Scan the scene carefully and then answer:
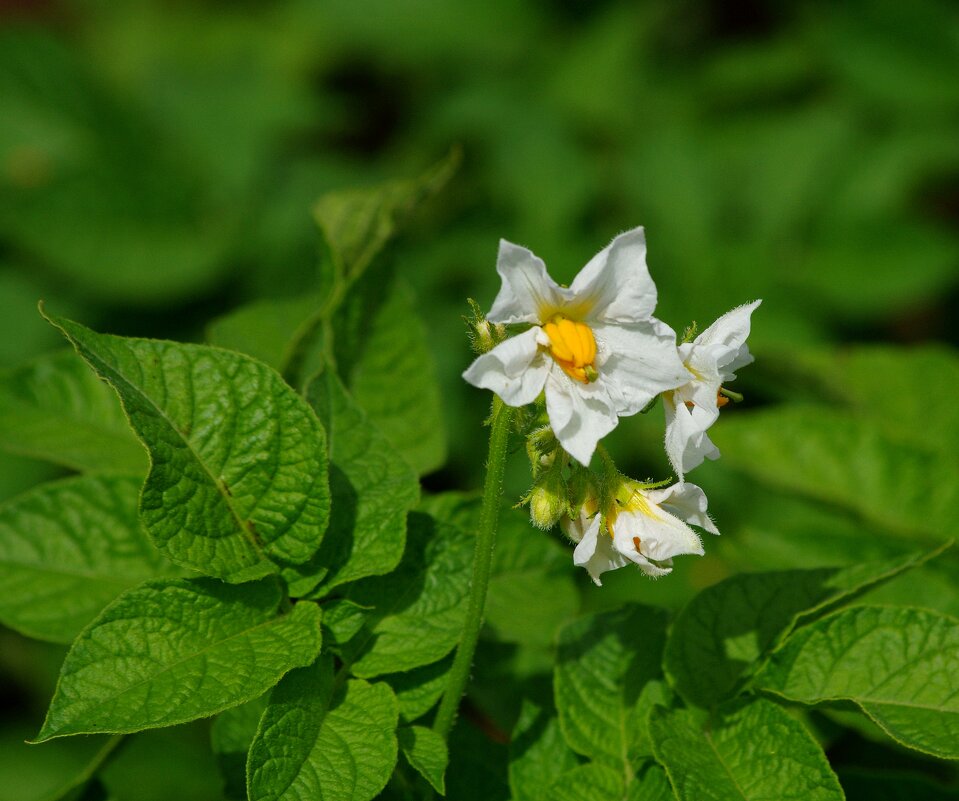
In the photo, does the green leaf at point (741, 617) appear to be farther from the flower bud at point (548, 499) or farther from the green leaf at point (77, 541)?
the green leaf at point (77, 541)

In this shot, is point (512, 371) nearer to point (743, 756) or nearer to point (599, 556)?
point (599, 556)

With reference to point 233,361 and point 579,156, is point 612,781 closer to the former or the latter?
point 233,361

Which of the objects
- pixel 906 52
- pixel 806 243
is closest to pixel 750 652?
pixel 806 243

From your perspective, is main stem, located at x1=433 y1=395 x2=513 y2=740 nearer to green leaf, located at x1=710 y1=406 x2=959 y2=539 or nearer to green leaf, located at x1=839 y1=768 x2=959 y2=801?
green leaf, located at x1=839 y1=768 x2=959 y2=801

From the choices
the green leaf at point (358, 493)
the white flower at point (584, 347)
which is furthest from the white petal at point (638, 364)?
the green leaf at point (358, 493)

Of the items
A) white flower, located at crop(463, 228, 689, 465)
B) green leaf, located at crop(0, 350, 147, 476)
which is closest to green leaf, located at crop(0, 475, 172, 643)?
green leaf, located at crop(0, 350, 147, 476)
